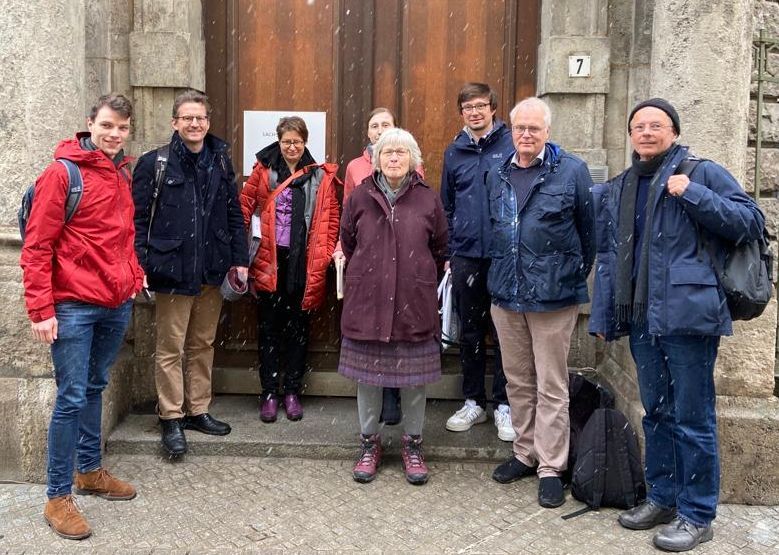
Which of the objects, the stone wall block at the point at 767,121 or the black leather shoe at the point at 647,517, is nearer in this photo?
the black leather shoe at the point at 647,517

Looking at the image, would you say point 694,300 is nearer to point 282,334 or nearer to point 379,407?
point 379,407

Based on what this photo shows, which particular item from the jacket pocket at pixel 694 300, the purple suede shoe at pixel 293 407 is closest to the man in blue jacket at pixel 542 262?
the jacket pocket at pixel 694 300

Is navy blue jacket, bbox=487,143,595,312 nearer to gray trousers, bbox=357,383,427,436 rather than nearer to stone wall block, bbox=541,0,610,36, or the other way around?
gray trousers, bbox=357,383,427,436

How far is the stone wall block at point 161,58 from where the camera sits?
17.7ft

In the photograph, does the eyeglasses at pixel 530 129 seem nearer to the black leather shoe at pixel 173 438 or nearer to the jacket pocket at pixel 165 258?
the jacket pocket at pixel 165 258

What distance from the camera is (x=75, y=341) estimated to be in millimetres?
3883

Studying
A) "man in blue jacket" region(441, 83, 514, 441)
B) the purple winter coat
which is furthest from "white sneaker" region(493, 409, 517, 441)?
the purple winter coat

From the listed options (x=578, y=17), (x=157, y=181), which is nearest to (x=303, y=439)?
(x=157, y=181)

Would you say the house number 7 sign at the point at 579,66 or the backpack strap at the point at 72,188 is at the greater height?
the house number 7 sign at the point at 579,66

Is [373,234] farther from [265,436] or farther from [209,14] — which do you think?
[209,14]

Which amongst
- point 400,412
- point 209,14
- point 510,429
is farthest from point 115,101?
point 510,429

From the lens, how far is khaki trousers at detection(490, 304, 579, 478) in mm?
4316

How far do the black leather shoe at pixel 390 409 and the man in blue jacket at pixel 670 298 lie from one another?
1.59m

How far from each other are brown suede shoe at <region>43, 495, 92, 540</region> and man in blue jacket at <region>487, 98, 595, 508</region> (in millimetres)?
2281
